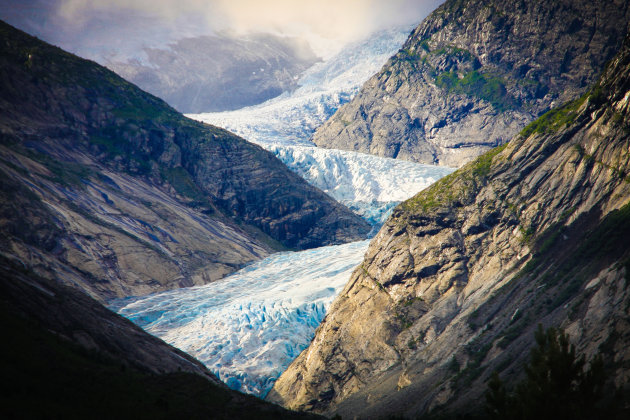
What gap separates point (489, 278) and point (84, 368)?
1564 inches

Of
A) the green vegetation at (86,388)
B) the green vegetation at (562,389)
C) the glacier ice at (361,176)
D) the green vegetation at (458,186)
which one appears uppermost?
the glacier ice at (361,176)

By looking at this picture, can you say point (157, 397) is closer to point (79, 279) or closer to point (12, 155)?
point (79, 279)

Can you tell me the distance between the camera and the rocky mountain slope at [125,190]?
92062 millimetres

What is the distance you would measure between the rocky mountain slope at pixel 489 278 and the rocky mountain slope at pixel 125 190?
161 feet

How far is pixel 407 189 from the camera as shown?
164625 millimetres

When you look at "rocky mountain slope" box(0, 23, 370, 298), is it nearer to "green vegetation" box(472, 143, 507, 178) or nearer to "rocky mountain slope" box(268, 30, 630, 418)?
"rocky mountain slope" box(268, 30, 630, 418)

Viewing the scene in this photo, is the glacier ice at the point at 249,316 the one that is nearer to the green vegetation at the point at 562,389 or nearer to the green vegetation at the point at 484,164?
the green vegetation at the point at 484,164

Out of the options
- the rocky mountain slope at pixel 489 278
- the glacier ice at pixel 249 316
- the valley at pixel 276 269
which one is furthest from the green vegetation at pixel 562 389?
the glacier ice at pixel 249 316

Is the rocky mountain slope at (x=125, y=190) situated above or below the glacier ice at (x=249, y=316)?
above

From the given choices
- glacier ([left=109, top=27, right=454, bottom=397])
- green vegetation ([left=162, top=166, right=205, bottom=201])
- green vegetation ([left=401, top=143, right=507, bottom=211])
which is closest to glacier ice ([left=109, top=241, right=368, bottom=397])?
glacier ([left=109, top=27, right=454, bottom=397])

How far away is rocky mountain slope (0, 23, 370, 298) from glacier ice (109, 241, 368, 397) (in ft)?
32.3

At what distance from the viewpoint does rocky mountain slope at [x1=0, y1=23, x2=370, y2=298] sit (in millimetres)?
92062

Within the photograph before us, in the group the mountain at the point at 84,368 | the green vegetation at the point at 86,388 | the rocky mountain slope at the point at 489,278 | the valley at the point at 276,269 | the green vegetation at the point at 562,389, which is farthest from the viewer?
the rocky mountain slope at the point at 489,278

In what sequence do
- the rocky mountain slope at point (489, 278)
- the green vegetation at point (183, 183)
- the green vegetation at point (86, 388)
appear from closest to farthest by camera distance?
the green vegetation at point (86, 388)
the rocky mountain slope at point (489, 278)
the green vegetation at point (183, 183)
